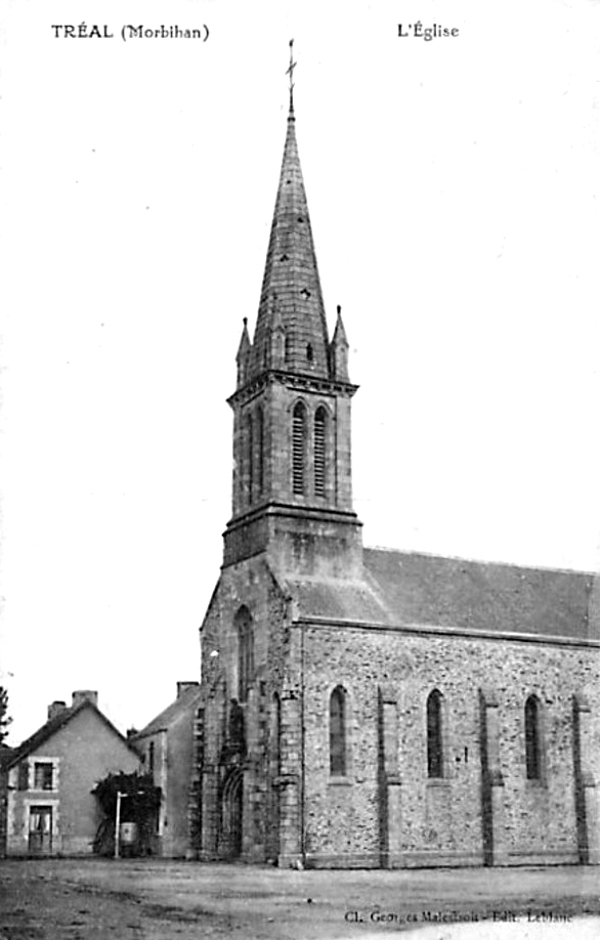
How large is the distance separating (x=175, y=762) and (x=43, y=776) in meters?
4.30

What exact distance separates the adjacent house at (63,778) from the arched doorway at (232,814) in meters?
4.01

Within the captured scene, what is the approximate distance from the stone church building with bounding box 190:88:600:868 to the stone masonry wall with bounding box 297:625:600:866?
0.05m

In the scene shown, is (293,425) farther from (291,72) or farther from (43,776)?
(291,72)

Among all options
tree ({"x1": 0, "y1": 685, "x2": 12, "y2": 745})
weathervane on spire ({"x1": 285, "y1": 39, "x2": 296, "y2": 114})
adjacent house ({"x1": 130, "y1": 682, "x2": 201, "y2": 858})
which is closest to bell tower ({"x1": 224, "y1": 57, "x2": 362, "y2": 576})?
adjacent house ({"x1": 130, "y1": 682, "x2": 201, "y2": 858})

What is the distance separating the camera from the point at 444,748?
36.3 metres

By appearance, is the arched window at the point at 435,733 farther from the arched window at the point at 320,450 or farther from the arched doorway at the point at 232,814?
the arched window at the point at 320,450

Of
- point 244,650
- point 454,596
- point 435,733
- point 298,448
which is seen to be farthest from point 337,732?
point 298,448

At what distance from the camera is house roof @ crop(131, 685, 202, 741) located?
129ft

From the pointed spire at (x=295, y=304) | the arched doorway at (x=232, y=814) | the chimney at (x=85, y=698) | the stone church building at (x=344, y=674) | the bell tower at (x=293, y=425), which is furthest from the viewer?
the pointed spire at (x=295, y=304)

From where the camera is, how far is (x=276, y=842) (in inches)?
1312

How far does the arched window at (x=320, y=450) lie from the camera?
38500 millimetres

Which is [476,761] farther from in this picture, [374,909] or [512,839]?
[374,909]

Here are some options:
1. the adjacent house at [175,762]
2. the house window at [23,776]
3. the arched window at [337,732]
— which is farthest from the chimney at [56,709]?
the arched window at [337,732]

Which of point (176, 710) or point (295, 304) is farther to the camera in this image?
point (176, 710)
